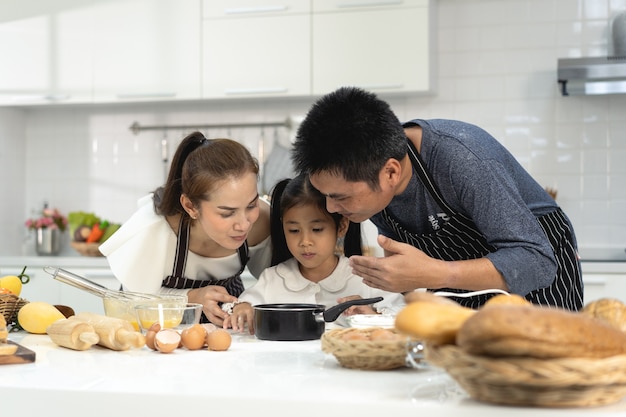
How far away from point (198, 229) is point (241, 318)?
2.10 feet

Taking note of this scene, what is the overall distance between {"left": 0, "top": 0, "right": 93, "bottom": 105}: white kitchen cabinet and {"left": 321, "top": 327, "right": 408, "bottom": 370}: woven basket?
336cm

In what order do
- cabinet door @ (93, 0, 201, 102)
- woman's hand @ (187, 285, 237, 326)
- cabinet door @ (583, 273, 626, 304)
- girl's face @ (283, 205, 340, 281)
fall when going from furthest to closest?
cabinet door @ (93, 0, 201, 102), cabinet door @ (583, 273, 626, 304), girl's face @ (283, 205, 340, 281), woman's hand @ (187, 285, 237, 326)

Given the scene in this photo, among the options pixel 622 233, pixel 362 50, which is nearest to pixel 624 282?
pixel 622 233

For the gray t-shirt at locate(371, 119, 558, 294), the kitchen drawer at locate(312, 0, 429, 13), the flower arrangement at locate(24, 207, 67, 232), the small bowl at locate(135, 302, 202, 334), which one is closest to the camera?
the small bowl at locate(135, 302, 202, 334)

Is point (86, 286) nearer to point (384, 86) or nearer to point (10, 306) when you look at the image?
point (10, 306)

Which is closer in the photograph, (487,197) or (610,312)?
(610,312)

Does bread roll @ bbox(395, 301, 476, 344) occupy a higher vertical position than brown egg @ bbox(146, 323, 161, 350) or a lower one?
higher

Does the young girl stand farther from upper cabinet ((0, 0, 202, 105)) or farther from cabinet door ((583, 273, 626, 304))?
upper cabinet ((0, 0, 202, 105))

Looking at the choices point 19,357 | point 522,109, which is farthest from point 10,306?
point 522,109

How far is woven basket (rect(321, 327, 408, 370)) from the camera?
1191 millimetres

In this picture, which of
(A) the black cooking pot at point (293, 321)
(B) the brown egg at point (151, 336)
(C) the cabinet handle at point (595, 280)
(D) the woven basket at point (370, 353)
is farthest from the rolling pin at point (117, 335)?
(C) the cabinet handle at point (595, 280)

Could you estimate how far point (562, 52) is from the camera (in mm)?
4027

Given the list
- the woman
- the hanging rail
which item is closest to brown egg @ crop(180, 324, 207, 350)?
the woman

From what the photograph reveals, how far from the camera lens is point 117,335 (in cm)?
142
